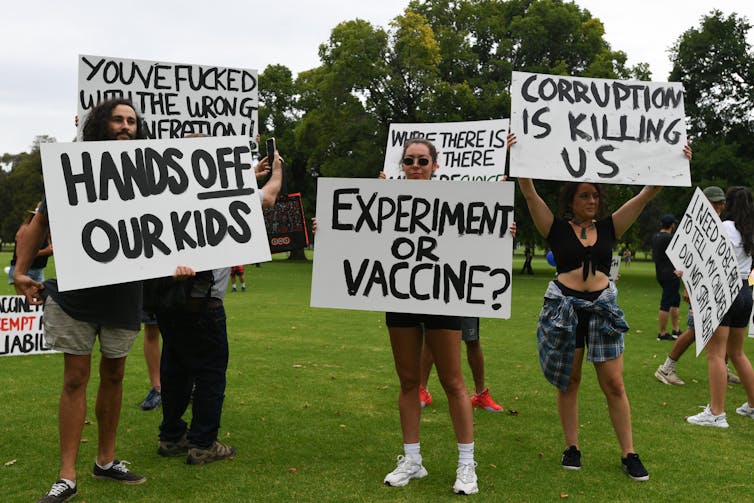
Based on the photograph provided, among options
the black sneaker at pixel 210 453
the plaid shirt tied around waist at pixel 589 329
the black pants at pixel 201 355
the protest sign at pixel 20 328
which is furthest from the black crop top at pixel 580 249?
the protest sign at pixel 20 328

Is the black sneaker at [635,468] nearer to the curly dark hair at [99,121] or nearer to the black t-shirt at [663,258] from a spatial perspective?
the curly dark hair at [99,121]

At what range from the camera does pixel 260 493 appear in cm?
415

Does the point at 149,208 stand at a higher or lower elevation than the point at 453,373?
higher

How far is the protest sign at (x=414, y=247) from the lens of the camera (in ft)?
13.8

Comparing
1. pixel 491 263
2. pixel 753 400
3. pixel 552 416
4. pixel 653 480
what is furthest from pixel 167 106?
pixel 753 400

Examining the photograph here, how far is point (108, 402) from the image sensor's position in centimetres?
423

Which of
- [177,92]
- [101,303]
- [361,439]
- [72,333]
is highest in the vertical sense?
[177,92]

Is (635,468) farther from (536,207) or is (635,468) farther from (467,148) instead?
(467,148)

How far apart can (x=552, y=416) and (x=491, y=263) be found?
2523 mm

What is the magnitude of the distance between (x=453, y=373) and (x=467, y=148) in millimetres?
5429

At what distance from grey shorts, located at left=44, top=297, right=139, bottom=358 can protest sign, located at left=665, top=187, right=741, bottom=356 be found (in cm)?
Result: 436

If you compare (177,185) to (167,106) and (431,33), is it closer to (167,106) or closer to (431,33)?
(167,106)

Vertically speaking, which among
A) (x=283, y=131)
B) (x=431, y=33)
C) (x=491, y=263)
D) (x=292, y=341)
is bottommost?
(x=292, y=341)

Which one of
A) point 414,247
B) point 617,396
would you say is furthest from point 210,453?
point 617,396
